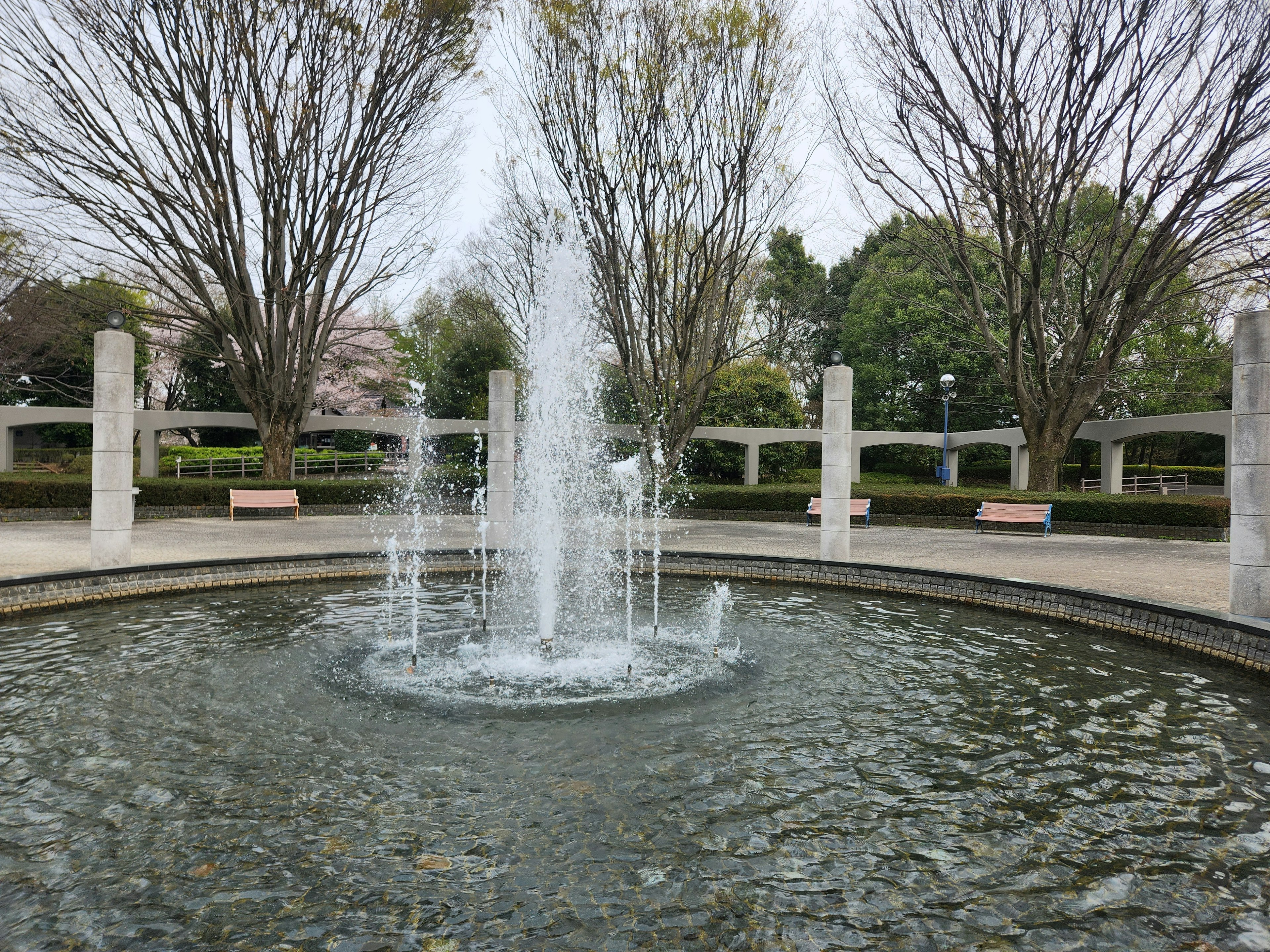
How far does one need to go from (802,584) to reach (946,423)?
58.5ft

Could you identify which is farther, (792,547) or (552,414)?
(792,547)

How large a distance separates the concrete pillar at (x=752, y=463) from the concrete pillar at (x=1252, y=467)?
1900cm

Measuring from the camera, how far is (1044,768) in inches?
172

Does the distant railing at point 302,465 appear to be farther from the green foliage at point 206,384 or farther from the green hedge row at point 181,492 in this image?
the green hedge row at point 181,492

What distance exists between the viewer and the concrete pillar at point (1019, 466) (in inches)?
1080

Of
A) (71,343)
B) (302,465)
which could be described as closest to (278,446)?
(302,465)

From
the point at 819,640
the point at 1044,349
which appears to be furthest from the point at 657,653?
the point at 1044,349

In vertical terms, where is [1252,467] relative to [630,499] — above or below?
above

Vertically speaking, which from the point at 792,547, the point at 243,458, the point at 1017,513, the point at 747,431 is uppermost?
the point at 747,431

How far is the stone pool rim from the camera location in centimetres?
700

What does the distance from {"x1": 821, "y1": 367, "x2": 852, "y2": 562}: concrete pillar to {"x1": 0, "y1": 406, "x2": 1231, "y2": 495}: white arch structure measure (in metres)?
13.1

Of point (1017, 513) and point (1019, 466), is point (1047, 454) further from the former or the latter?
point (1019, 466)

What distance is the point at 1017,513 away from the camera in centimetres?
1645

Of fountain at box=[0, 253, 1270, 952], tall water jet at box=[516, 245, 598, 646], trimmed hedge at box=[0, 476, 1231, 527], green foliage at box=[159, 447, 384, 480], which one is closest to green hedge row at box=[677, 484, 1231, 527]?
trimmed hedge at box=[0, 476, 1231, 527]
